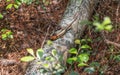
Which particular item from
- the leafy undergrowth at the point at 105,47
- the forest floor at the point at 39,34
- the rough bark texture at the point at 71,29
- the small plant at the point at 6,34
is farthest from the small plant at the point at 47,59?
the small plant at the point at 6,34

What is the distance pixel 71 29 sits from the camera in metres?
2.97

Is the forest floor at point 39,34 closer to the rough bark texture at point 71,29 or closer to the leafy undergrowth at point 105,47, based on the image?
the leafy undergrowth at point 105,47

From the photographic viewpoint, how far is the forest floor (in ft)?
9.42

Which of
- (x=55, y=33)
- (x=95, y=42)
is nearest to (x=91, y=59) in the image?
(x=95, y=42)

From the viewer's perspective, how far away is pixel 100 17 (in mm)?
3338

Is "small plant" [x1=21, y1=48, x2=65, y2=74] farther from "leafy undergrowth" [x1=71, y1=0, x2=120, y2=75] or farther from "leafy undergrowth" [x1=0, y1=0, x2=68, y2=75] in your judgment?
"leafy undergrowth" [x1=0, y1=0, x2=68, y2=75]

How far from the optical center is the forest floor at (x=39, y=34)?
2.87 meters

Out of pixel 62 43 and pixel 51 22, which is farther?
pixel 51 22

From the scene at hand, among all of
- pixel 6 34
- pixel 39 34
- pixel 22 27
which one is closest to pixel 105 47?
pixel 39 34

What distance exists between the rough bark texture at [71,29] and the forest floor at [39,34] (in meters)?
0.16

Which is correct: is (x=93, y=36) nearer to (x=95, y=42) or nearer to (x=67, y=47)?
(x=95, y=42)

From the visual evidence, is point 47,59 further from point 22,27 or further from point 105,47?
point 22,27

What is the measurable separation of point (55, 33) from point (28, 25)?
62 cm

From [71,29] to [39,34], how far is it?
0.53 meters
